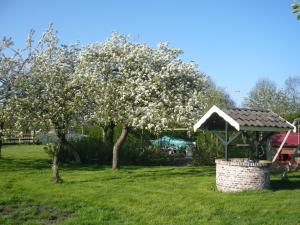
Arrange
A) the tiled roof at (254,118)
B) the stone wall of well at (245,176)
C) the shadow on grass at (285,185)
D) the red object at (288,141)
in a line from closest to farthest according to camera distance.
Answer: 1. the stone wall of well at (245,176)
2. the tiled roof at (254,118)
3. the shadow on grass at (285,185)
4. the red object at (288,141)

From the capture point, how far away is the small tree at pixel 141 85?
19031 millimetres

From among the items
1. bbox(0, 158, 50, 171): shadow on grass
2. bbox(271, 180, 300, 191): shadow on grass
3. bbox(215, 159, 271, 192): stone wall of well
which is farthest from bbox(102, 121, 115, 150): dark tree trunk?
bbox(215, 159, 271, 192): stone wall of well

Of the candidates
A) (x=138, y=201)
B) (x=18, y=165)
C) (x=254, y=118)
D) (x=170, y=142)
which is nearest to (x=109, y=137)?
(x=170, y=142)

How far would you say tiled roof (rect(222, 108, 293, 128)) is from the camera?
47.3 ft

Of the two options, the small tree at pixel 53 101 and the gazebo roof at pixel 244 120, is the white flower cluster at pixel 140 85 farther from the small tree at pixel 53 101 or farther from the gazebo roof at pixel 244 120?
the gazebo roof at pixel 244 120

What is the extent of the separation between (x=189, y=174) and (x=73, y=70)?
25.0 feet

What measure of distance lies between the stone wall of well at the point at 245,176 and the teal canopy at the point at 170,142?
1368cm

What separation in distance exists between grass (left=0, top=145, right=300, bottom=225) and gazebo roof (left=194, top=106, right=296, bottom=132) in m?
2.11

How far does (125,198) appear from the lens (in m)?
12.8

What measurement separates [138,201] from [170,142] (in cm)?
1884

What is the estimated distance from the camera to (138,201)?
1230cm

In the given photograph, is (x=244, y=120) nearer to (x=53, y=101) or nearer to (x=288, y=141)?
(x=53, y=101)

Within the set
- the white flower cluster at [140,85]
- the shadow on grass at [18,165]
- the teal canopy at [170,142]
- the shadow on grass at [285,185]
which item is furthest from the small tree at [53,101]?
the teal canopy at [170,142]

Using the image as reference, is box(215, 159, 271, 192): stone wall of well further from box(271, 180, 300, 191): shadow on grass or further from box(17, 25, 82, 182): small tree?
box(17, 25, 82, 182): small tree
